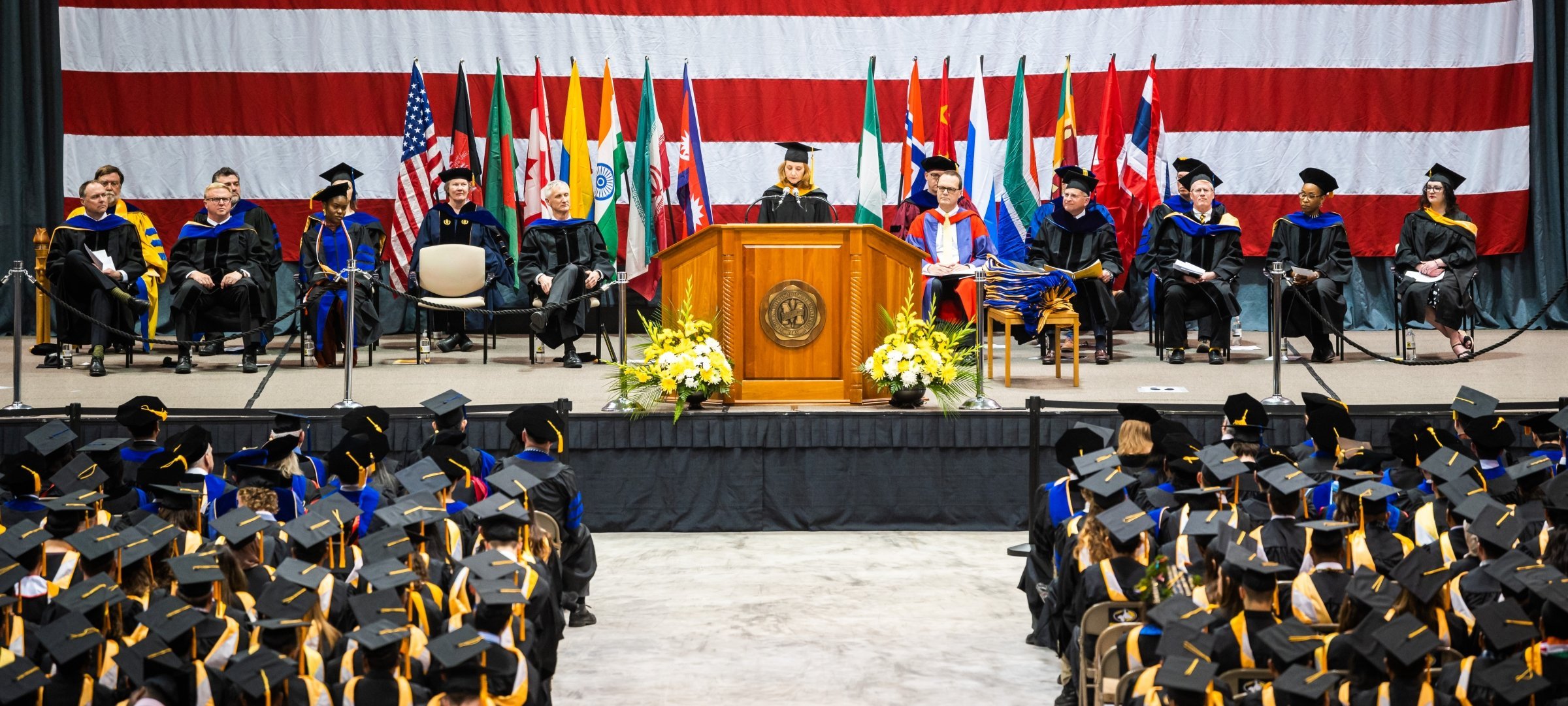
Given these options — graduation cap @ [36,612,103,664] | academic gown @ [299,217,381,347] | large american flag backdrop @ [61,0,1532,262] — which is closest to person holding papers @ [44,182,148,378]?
academic gown @ [299,217,381,347]

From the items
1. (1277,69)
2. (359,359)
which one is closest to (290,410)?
(359,359)

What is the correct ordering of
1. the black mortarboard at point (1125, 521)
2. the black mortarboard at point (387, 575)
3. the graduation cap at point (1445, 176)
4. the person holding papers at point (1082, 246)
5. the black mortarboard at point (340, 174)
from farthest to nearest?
1. the black mortarboard at point (340, 174)
2. the graduation cap at point (1445, 176)
3. the person holding papers at point (1082, 246)
4. the black mortarboard at point (1125, 521)
5. the black mortarboard at point (387, 575)

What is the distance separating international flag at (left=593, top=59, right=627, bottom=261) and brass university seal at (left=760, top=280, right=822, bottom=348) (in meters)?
4.18

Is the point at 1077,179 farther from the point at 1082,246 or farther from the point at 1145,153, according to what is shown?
the point at 1145,153

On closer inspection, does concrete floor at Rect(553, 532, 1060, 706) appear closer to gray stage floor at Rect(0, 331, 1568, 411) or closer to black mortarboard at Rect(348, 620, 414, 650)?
gray stage floor at Rect(0, 331, 1568, 411)

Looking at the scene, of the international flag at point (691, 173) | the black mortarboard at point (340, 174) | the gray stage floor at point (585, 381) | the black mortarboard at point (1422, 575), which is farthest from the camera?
the international flag at point (691, 173)

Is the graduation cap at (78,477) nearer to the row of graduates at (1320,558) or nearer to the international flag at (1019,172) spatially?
the row of graduates at (1320,558)

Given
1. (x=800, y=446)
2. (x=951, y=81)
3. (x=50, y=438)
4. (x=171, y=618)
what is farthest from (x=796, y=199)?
(x=171, y=618)

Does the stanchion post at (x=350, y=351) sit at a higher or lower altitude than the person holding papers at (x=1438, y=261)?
lower

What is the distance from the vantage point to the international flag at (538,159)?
40.7 ft

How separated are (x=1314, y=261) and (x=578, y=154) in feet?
18.7

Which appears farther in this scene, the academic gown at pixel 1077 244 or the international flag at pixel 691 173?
the international flag at pixel 691 173

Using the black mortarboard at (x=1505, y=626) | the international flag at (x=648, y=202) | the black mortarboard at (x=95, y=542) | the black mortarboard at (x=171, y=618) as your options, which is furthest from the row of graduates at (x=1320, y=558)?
the international flag at (x=648, y=202)

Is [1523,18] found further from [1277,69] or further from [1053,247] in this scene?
[1053,247]
